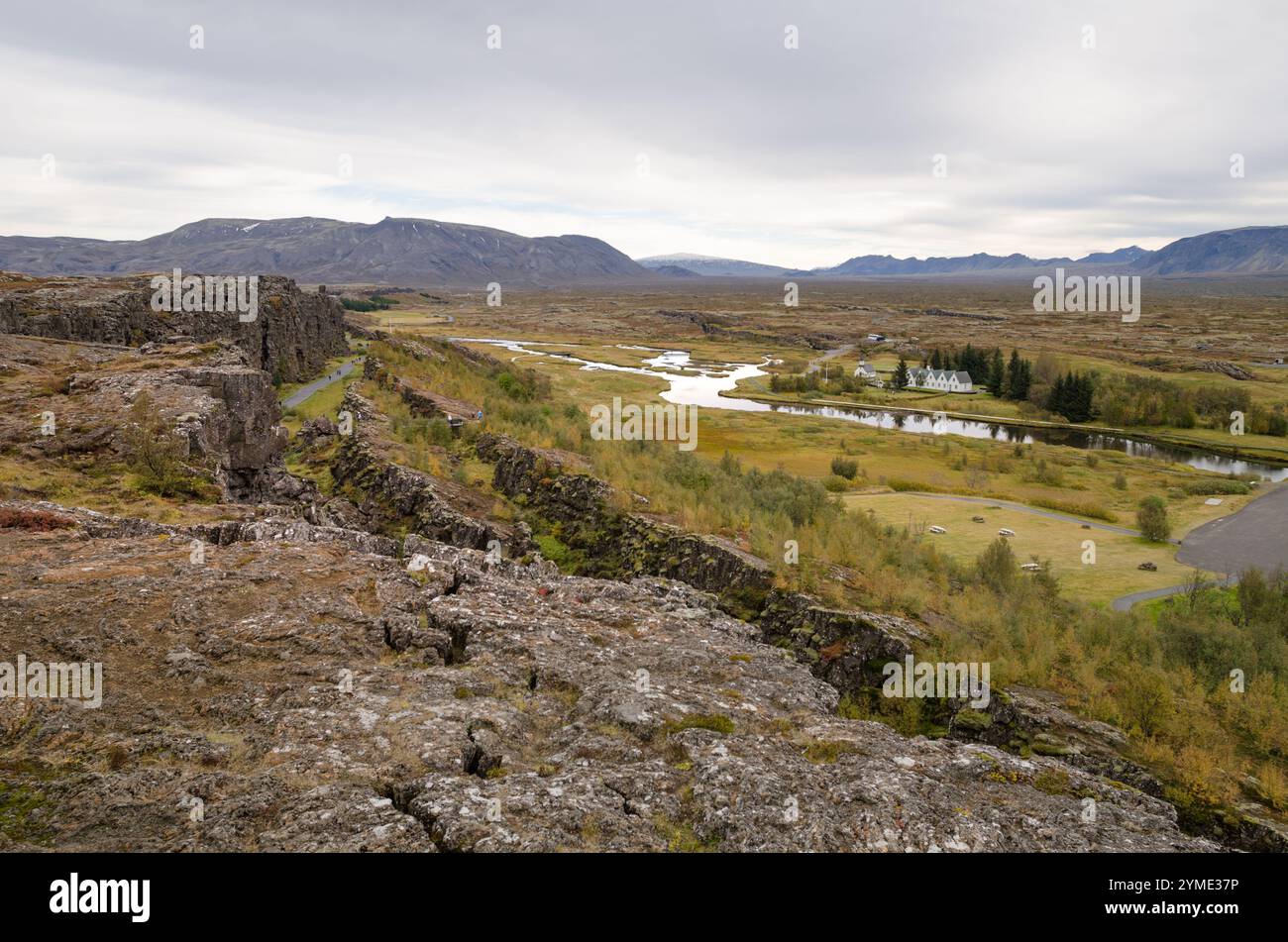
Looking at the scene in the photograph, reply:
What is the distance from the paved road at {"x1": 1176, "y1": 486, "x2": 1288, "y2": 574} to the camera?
1508 inches

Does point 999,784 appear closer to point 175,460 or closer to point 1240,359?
point 175,460

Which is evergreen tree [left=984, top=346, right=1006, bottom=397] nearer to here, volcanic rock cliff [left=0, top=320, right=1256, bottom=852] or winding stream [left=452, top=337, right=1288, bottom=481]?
winding stream [left=452, top=337, right=1288, bottom=481]

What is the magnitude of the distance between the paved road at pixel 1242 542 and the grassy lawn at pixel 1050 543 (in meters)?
1.78

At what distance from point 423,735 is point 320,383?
A: 4451 cm

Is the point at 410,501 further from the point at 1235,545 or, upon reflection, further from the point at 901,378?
the point at 901,378

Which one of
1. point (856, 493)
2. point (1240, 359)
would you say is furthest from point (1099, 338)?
point (856, 493)

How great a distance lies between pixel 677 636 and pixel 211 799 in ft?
25.8

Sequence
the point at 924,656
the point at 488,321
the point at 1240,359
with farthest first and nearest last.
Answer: the point at 488,321
the point at 1240,359
the point at 924,656

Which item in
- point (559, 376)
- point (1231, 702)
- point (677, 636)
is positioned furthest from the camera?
point (559, 376)

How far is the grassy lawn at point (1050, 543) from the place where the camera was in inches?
1327

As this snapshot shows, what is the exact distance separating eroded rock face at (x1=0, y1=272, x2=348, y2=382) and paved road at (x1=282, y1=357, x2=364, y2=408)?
4.74 feet

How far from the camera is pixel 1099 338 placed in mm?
152000

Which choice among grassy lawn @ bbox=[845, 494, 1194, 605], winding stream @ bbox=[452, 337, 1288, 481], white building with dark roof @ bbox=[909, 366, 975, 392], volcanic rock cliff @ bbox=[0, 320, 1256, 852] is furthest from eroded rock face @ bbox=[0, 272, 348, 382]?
white building with dark roof @ bbox=[909, 366, 975, 392]

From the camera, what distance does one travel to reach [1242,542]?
139 feet
